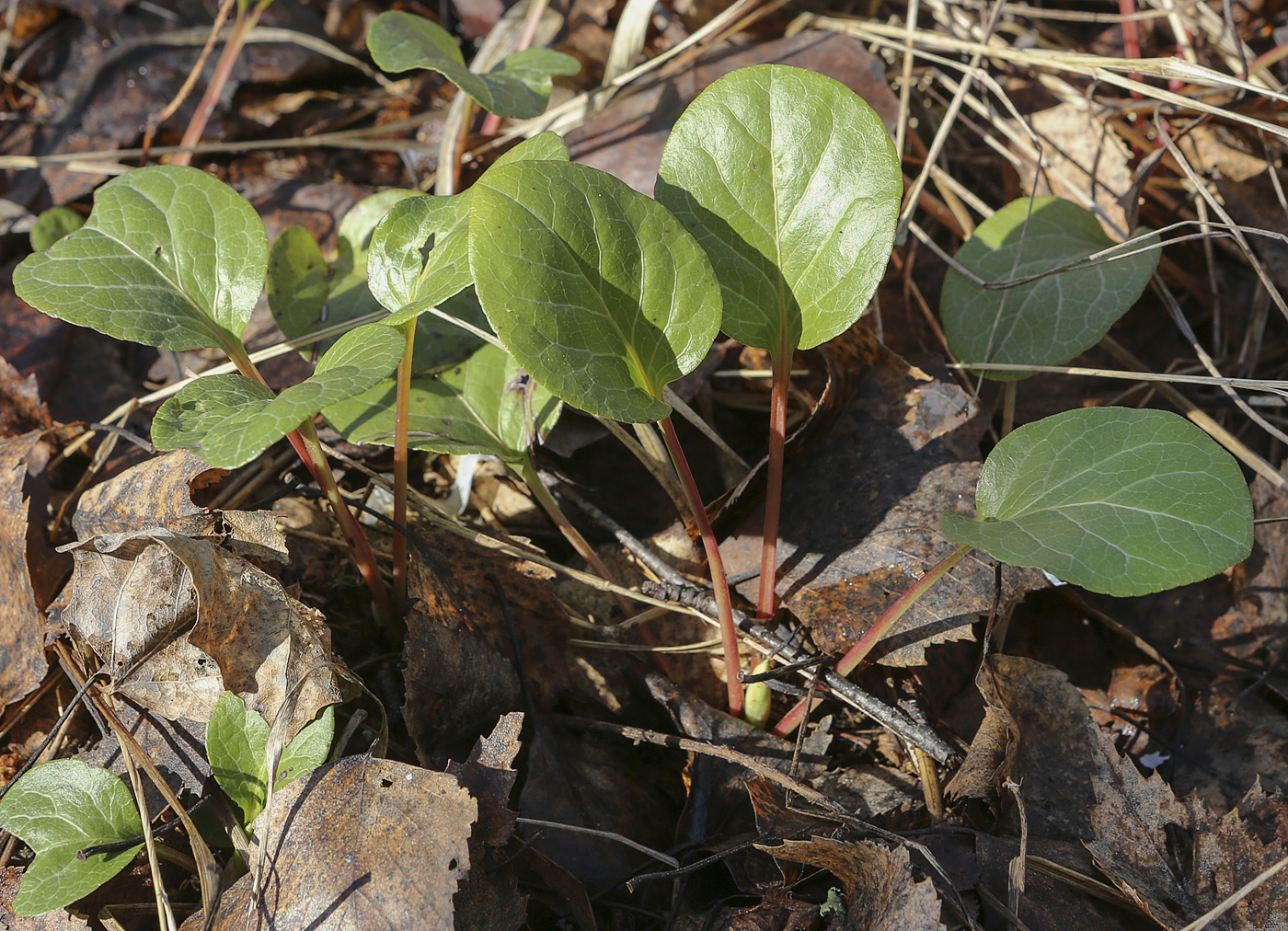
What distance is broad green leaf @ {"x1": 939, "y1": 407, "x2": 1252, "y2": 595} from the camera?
113 centimetres

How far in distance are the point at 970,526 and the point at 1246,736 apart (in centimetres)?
101

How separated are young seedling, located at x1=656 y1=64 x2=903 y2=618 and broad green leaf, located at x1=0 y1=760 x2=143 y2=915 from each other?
4.37ft

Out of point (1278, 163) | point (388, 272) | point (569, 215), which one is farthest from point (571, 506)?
point (1278, 163)

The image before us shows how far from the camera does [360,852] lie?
4.12ft

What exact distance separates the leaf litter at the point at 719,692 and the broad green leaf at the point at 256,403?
30 cm

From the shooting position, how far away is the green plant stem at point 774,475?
155 centimetres

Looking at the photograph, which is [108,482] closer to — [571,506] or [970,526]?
[571,506]

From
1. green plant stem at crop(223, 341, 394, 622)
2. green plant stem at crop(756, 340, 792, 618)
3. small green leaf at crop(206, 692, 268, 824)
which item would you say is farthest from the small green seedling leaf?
green plant stem at crop(756, 340, 792, 618)

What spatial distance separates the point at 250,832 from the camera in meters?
1.39

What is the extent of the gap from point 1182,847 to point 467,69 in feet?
7.17

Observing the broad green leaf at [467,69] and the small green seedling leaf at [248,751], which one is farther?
the broad green leaf at [467,69]

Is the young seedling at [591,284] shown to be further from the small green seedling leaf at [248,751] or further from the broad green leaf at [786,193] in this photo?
the small green seedling leaf at [248,751]

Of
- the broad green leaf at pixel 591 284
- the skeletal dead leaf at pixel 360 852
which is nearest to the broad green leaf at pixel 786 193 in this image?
the broad green leaf at pixel 591 284

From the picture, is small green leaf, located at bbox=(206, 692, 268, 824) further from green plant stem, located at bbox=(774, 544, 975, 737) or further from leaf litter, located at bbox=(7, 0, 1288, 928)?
green plant stem, located at bbox=(774, 544, 975, 737)
